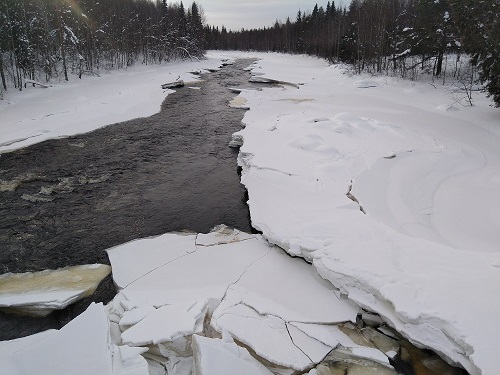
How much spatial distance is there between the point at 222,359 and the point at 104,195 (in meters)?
4.71

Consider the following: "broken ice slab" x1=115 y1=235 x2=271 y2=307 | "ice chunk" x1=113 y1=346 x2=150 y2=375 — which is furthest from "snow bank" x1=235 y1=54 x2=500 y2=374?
"ice chunk" x1=113 y1=346 x2=150 y2=375

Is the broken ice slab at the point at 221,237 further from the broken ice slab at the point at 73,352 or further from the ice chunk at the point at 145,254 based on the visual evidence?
the broken ice slab at the point at 73,352

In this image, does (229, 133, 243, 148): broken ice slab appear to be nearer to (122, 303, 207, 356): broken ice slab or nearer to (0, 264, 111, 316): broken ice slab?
(0, 264, 111, 316): broken ice slab

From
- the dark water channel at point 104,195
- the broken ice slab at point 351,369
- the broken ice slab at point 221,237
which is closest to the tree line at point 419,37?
the dark water channel at point 104,195

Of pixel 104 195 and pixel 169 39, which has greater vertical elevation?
pixel 169 39

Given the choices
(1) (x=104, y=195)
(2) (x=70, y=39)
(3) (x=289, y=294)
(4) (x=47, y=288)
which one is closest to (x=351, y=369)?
(3) (x=289, y=294)

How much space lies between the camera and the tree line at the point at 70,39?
15.6m

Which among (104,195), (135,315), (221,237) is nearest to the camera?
(135,315)

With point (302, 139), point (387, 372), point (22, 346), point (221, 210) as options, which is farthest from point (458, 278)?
point (302, 139)

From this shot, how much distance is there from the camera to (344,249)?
4.21 metres

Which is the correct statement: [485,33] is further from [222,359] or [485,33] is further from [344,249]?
[222,359]

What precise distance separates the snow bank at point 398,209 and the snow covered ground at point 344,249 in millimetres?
19

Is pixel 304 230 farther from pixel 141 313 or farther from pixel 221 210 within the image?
pixel 141 313

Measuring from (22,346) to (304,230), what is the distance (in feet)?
11.2
